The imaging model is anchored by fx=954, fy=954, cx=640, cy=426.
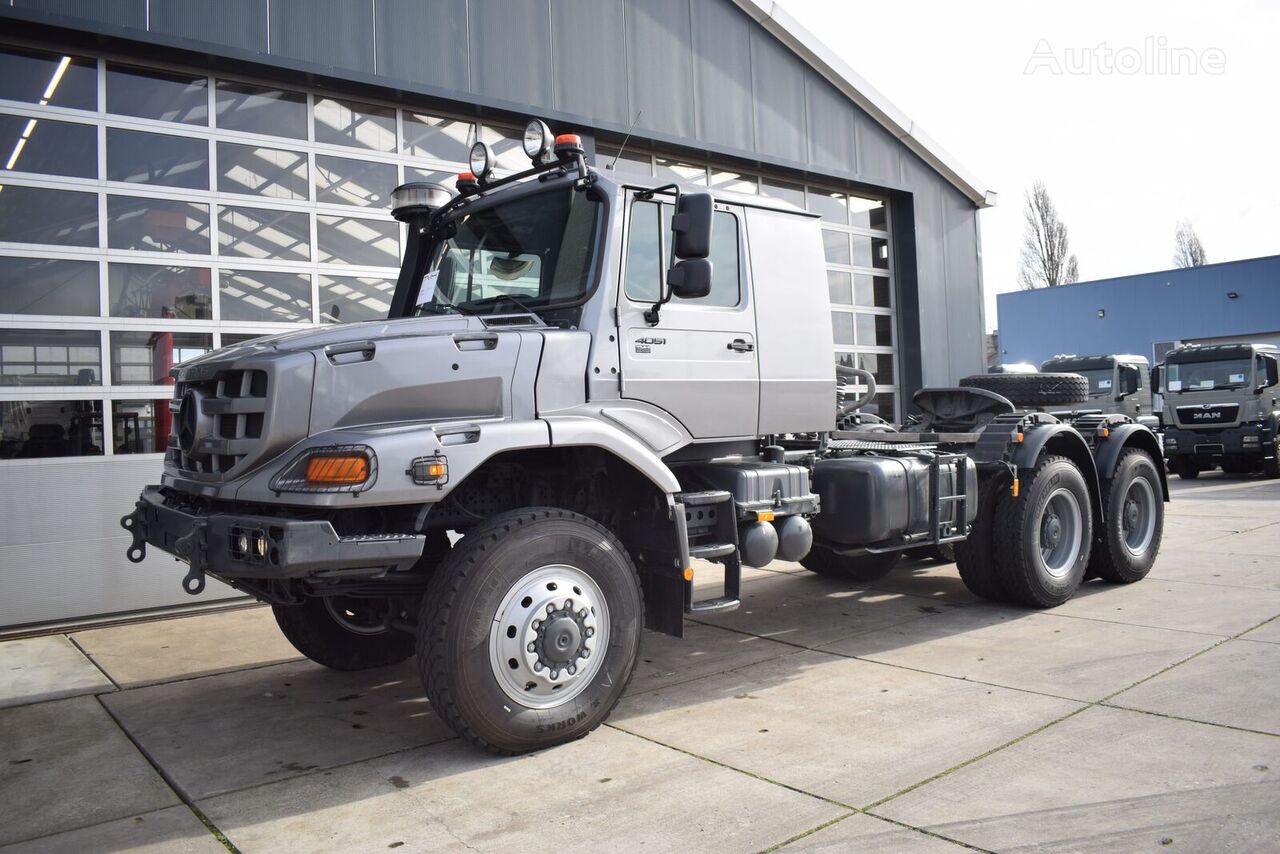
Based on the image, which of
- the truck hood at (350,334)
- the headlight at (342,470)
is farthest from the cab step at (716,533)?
the headlight at (342,470)

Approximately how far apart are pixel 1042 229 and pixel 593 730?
6230cm

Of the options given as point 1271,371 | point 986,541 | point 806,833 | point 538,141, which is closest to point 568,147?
point 538,141

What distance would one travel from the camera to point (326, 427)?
411 cm

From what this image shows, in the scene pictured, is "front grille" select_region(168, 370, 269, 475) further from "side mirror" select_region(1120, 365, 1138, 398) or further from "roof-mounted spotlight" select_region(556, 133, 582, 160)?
"side mirror" select_region(1120, 365, 1138, 398)

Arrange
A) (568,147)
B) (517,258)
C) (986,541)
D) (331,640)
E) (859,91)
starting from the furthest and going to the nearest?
(859,91), (986,541), (331,640), (517,258), (568,147)

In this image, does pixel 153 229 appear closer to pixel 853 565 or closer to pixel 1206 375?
pixel 853 565

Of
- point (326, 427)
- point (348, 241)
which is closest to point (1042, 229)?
point (348, 241)

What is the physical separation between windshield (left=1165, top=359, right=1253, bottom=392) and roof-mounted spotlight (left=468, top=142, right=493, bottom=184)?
17.1 meters

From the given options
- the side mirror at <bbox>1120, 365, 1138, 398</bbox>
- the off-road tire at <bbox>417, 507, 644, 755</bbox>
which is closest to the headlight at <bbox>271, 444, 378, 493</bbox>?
the off-road tire at <bbox>417, 507, 644, 755</bbox>

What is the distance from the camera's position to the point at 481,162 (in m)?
5.54

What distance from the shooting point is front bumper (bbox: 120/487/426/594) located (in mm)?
3775

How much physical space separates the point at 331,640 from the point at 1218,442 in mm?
17373

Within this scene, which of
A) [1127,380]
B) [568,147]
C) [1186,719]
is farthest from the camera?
[1127,380]

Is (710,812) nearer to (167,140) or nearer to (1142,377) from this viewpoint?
(167,140)
